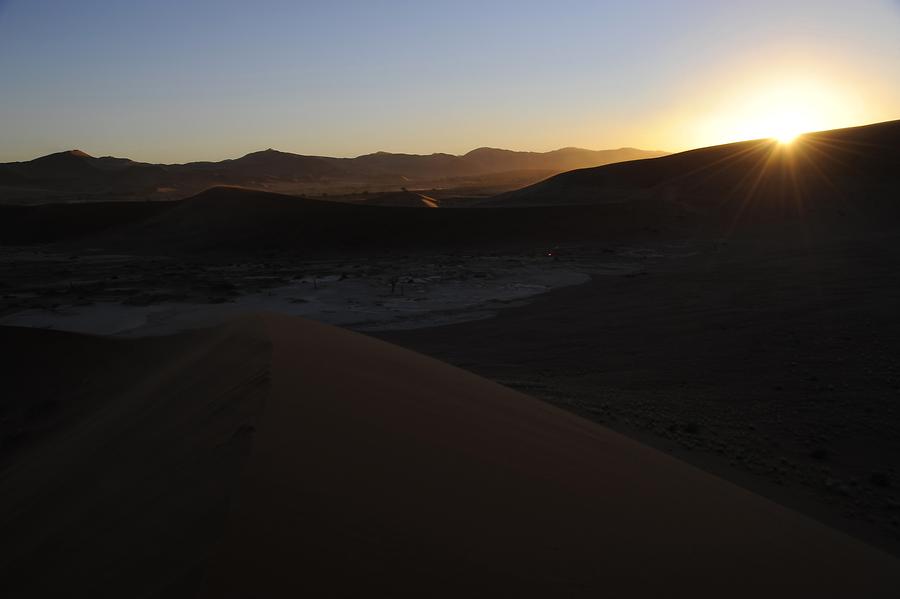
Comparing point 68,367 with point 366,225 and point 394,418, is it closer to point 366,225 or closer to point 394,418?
point 394,418

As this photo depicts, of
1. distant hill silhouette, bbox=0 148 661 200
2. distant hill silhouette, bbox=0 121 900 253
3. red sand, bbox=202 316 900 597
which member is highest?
distant hill silhouette, bbox=0 148 661 200

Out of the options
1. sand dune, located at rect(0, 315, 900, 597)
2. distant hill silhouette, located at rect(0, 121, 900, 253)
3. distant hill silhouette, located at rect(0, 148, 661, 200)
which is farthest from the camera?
distant hill silhouette, located at rect(0, 148, 661, 200)

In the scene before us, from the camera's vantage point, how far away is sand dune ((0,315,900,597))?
2.08m

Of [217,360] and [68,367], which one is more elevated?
[217,360]

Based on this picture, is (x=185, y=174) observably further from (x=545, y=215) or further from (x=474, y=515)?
(x=474, y=515)

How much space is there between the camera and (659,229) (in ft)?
106

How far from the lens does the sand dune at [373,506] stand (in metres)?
2.08

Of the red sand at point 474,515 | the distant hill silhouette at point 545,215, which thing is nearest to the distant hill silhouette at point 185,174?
the distant hill silhouette at point 545,215

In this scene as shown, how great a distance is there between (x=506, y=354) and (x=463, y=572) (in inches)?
333

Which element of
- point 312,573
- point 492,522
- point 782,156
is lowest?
point 492,522

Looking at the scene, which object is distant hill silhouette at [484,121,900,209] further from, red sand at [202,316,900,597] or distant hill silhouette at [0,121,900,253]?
red sand at [202,316,900,597]

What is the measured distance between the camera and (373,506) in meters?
2.46

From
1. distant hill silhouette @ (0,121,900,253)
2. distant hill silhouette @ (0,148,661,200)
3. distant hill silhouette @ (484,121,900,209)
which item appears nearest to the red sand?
distant hill silhouette @ (0,121,900,253)

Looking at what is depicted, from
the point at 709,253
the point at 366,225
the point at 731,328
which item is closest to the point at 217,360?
the point at 731,328
